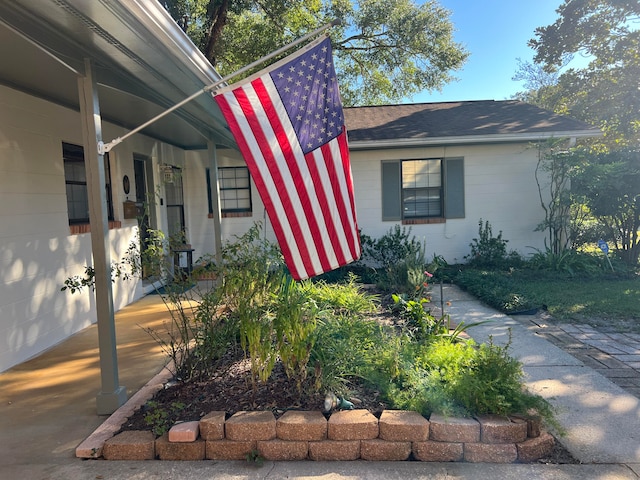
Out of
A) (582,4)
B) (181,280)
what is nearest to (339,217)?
(181,280)

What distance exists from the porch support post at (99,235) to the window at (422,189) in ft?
24.0

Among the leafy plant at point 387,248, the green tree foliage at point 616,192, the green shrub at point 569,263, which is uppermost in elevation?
the green tree foliage at point 616,192

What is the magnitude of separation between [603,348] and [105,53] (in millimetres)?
5499

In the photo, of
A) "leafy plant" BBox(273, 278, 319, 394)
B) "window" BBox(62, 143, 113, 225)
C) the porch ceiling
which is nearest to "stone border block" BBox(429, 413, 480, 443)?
"leafy plant" BBox(273, 278, 319, 394)

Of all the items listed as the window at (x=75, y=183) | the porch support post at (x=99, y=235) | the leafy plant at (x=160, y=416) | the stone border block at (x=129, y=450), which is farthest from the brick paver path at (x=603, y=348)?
the window at (x=75, y=183)

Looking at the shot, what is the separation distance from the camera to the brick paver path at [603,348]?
13.4ft

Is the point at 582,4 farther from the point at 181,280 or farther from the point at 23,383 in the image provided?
the point at 23,383

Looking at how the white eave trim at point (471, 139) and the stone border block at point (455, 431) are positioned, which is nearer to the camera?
the stone border block at point (455, 431)

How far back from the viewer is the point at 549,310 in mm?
6293

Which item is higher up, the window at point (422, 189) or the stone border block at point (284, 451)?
the window at point (422, 189)

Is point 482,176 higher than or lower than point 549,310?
higher

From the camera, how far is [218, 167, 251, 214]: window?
424 inches

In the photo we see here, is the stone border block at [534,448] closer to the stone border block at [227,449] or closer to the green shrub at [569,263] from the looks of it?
the stone border block at [227,449]

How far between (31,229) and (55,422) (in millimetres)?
2442
